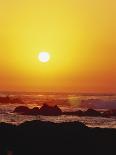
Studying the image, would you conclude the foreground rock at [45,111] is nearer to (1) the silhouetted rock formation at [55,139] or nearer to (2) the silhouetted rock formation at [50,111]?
(2) the silhouetted rock formation at [50,111]

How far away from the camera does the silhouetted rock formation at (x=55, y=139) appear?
42438 millimetres

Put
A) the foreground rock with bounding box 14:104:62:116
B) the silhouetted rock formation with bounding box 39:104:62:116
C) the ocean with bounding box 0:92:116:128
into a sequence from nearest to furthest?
the ocean with bounding box 0:92:116:128, the silhouetted rock formation with bounding box 39:104:62:116, the foreground rock with bounding box 14:104:62:116

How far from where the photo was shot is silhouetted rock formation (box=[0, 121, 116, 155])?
42.4 metres

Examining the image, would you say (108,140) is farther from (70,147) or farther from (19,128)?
(19,128)

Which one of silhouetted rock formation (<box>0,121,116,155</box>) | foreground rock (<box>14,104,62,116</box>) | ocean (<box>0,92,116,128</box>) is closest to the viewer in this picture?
silhouetted rock formation (<box>0,121,116,155</box>)

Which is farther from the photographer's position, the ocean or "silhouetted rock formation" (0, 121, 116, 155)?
the ocean

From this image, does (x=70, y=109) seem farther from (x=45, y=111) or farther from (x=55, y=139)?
(x=55, y=139)

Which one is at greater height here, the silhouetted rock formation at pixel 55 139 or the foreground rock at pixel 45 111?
the foreground rock at pixel 45 111

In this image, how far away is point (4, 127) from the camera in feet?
157

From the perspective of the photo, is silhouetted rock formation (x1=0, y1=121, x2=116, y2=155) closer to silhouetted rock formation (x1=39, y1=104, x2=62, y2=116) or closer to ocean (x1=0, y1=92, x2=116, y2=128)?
ocean (x1=0, y1=92, x2=116, y2=128)

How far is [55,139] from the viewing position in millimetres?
44312

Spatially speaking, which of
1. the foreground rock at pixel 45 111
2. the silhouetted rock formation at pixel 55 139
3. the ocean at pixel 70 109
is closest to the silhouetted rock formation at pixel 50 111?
the foreground rock at pixel 45 111

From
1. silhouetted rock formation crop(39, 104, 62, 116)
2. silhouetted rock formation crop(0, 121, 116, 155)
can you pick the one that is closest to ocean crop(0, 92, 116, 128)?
silhouetted rock formation crop(39, 104, 62, 116)

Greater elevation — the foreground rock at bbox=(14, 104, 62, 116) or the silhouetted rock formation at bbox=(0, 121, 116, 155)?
the foreground rock at bbox=(14, 104, 62, 116)
